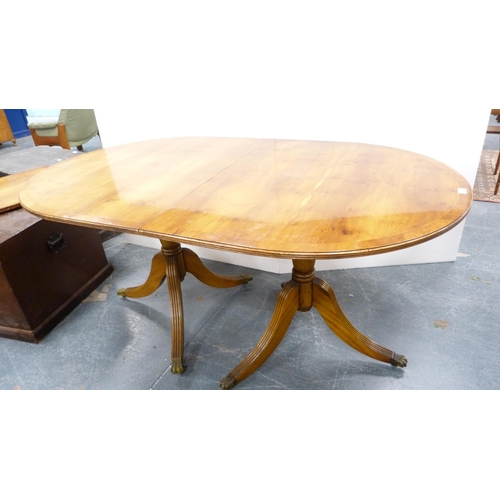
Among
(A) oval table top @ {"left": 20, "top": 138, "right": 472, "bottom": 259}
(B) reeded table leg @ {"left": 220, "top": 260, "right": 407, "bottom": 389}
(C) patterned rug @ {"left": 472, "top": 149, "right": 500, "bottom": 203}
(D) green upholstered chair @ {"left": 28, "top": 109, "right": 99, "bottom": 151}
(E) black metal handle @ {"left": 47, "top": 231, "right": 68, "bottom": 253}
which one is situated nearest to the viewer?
(A) oval table top @ {"left": 20, "top": 138, "right": 472, "bottom": 259}

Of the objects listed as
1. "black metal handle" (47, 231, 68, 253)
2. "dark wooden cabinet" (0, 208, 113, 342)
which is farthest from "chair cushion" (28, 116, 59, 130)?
"black metal handle" (47, 231, 68, 253)

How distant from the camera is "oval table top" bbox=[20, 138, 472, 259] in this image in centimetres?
88

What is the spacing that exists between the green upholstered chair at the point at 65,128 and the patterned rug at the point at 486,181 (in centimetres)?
408

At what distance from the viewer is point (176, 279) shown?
163 centimetres

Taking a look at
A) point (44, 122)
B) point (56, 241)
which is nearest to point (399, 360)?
point (56, 241)

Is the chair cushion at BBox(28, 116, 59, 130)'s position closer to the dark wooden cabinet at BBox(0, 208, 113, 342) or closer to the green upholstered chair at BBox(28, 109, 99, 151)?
the green upholstered chair at BBox(28, 109, 99, 151)

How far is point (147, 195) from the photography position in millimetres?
1165

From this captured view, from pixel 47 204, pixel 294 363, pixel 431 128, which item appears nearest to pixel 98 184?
pixel 47 204

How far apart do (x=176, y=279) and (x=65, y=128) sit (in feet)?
11.4

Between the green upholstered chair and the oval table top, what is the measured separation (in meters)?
3.12

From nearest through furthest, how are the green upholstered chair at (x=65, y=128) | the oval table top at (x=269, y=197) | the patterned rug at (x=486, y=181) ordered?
1. the oval table top at (x=269, y=197)
2. the patterned rug at (x=486, y=181)
3. the green upholstered chair at (x=65, y=128)

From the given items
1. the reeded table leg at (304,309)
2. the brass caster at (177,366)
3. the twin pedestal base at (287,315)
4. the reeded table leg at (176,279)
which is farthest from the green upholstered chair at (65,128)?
the reeded table leg at (304,309)

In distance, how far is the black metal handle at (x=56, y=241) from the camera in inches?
68.4

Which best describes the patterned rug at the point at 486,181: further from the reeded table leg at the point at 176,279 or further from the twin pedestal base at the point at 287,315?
the reeded table leg at the point at 176,279
